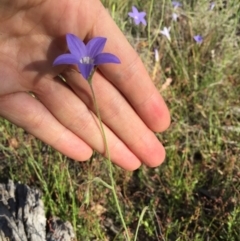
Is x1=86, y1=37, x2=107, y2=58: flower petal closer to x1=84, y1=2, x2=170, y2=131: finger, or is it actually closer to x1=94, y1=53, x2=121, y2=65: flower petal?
x1=94, y1=53, x2=121, y2=65: flower petal

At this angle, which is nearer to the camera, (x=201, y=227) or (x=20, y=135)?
(x=201, y=227)

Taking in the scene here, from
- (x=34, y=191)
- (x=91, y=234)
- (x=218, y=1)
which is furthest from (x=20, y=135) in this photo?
(x=218, y=1)

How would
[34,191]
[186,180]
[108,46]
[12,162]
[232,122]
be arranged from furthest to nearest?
[232,122] < [12,162] < [186,180] < [34,191] < [108,46]

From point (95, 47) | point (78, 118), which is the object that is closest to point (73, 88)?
point (78, 118)

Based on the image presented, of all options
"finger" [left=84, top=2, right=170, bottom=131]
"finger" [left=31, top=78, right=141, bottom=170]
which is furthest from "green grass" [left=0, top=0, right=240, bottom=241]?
"finger" [left=84, top=2, right=170, bottom=131]

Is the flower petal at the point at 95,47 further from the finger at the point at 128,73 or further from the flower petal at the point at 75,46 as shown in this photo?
the finger at the point at 128,73

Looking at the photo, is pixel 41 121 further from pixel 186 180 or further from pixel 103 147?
pixel 186 180
